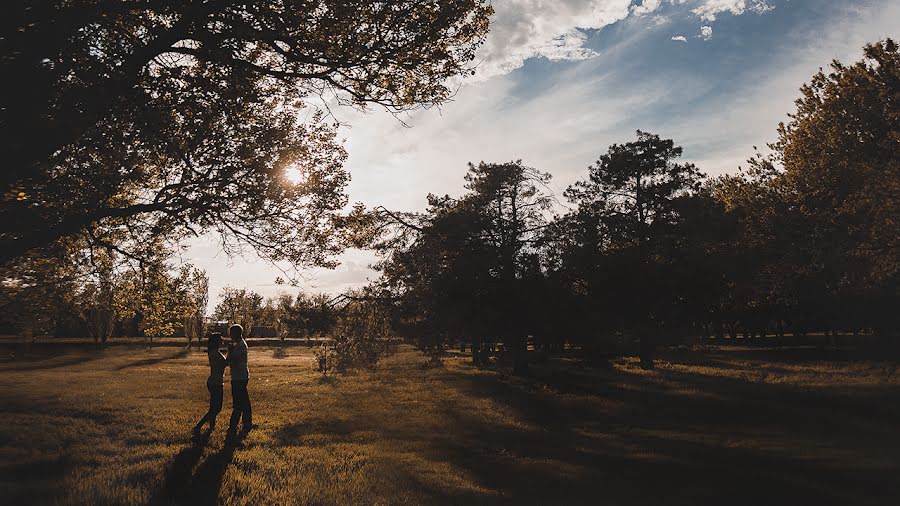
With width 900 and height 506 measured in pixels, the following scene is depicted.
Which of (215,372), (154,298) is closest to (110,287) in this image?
(154,298)

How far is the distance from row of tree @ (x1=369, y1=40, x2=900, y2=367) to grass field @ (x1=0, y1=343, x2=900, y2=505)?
4962 millimetres

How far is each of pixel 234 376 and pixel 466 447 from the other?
6033 millimetres

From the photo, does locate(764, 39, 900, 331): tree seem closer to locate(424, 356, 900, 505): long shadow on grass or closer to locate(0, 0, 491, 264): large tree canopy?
locate(424, 356, 900, 505): long shadow on grass

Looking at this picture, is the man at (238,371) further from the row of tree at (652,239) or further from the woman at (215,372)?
the row of tree at (652,239)

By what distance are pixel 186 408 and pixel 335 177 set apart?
10.6 metres

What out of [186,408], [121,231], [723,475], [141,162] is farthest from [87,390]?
[723,475]

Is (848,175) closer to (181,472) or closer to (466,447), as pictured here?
(466,447)

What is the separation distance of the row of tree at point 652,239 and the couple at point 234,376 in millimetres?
7247

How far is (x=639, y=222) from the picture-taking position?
3581cm

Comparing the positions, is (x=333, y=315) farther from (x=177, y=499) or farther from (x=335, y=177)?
(x=177, y=499)

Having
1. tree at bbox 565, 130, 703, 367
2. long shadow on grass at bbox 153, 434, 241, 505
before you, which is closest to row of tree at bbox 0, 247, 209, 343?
long shadow on grass at bbox 153, 434, 241, 505

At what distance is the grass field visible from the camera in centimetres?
851

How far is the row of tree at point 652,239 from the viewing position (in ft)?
77.6

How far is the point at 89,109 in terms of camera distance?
29.9ft
